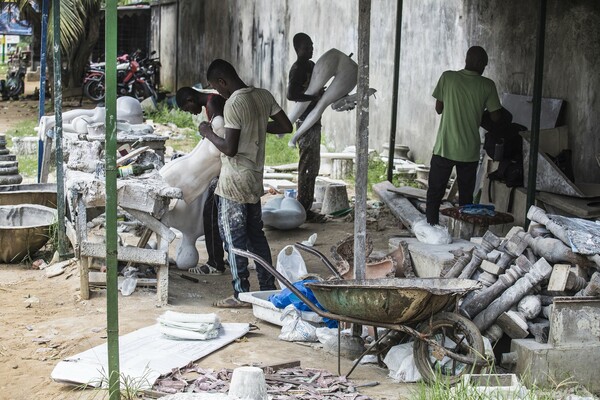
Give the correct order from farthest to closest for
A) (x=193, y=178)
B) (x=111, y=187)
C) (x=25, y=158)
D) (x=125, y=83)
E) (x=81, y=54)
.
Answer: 1. (x=81, y=54)
2. (x=125, y=83)
3. (x=25, y=158)
4. (x=193, y=178)
5. (x=111, y=187)

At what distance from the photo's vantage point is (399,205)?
10.5m

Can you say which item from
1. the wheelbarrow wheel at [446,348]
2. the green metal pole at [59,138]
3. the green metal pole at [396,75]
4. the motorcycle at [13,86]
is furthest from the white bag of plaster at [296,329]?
the motorcycle at [13,86]

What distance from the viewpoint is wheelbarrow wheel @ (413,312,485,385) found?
567 centimetres

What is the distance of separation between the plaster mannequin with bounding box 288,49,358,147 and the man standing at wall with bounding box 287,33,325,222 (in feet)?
0.75

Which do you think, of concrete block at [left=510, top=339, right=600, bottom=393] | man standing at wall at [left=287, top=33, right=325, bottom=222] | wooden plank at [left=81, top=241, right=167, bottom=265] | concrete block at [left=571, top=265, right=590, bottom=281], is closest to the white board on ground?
wooden plank at [left=81, top=241, right=167, bottom=265]

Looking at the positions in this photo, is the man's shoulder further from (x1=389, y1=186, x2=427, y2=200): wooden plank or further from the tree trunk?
the tree trunk

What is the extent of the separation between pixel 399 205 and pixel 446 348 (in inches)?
185

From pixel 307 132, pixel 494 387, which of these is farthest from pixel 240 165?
pixel 307 132

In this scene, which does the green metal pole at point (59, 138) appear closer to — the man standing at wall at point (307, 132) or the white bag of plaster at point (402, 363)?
the man standing at wall at point (307, 132)

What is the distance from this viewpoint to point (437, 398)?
4910 millimetres

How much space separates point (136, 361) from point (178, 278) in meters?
2.53

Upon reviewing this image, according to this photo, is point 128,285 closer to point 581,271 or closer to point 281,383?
point 281,383

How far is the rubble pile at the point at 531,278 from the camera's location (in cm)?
627

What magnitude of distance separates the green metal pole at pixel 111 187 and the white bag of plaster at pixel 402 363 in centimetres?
171
